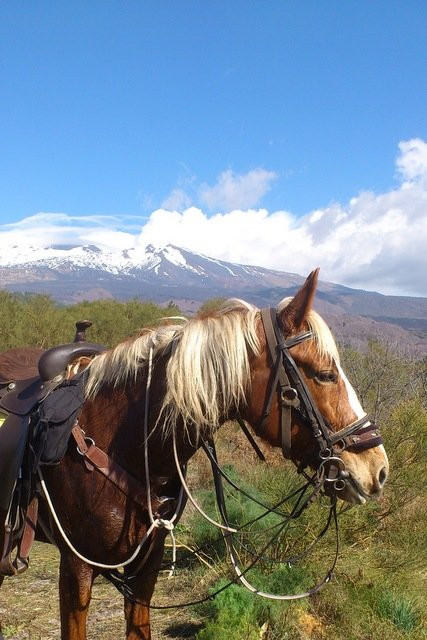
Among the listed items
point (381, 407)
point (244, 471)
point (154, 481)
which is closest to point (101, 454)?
point (154, 481)

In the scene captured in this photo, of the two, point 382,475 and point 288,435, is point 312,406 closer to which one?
point 288,435

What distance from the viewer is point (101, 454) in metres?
2.44

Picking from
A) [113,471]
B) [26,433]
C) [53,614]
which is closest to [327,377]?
[113,471]

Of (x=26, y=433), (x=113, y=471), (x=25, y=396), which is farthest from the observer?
(x=25, y=396)

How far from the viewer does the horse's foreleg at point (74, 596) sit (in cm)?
239

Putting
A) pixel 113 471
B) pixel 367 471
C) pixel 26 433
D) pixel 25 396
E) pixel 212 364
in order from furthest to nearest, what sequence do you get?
1. pixel 25 396
2. pixel 26 433
3. pixel 113 471
4. pixel 212 364
5. pixel 367 471

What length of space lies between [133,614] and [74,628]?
35cm

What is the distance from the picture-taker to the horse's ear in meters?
2.25

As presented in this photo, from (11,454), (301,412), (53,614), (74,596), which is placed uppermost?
(301,412)

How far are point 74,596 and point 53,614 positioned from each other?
7.40ft

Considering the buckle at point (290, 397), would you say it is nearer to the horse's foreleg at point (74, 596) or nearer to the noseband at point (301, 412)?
the noseband at point (301, 412)

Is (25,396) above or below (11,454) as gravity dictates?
above

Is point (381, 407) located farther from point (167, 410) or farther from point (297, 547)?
point (167, 410)

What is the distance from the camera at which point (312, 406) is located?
7.30 feet
